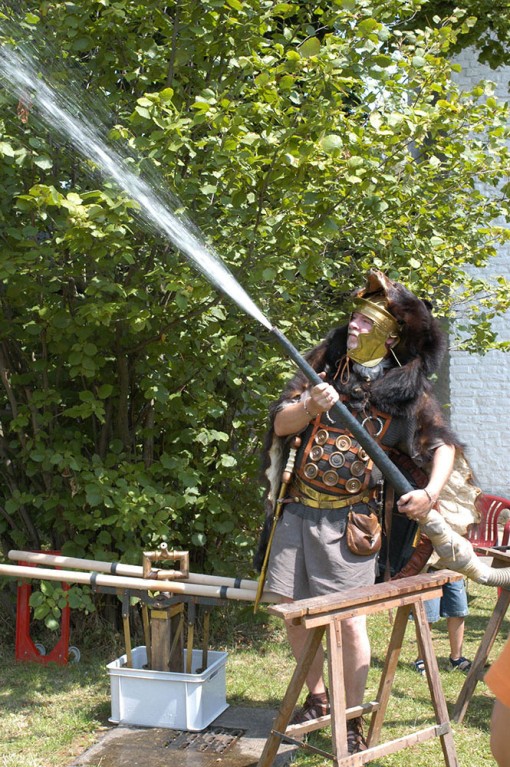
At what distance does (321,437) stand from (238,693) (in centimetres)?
163

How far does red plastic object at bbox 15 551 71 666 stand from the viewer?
5145 mm

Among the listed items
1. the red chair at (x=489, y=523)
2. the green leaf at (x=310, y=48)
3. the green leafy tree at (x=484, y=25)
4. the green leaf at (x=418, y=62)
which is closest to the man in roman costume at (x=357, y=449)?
the green leaf at (x=310, y=48)

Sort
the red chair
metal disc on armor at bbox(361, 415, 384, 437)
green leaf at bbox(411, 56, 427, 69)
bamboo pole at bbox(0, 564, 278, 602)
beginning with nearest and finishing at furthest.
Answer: metal disc on armor at bbox(361, 415, 384, 437), bamboo pole at bbox(0, 564, 278, 602), green leaf at bbox(411, 56, 427, 69), the red chair

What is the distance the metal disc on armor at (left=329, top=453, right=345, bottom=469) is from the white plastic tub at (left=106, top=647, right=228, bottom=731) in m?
1.13

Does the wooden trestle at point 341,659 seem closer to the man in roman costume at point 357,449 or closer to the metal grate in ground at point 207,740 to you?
the man in roman costume at point 357,449

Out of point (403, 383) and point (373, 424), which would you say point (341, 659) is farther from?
point (403, 383)

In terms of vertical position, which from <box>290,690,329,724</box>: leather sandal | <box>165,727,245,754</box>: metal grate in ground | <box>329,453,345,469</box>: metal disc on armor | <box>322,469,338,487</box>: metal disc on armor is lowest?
<box>165,727,245,754</box>: metal grate in ground

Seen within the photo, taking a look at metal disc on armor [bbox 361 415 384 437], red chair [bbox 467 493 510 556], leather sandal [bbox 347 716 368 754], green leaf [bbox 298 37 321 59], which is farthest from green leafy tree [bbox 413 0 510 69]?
leather sandal [bbox 347 716 368 754]

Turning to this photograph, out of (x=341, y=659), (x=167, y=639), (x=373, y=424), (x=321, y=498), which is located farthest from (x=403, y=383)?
(x=167, y=639)

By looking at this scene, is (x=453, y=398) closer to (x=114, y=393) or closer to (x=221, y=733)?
(x=114, y=393)

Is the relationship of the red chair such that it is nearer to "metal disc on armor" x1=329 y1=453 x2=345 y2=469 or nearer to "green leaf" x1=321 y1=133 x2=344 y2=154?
"metal disc on armor" x1=329 y1=453 x2=345 y2=469

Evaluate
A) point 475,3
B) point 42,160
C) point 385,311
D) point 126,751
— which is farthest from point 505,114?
point 475,3

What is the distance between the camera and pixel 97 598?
5395 millimetres

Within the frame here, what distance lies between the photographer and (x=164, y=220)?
431cm
